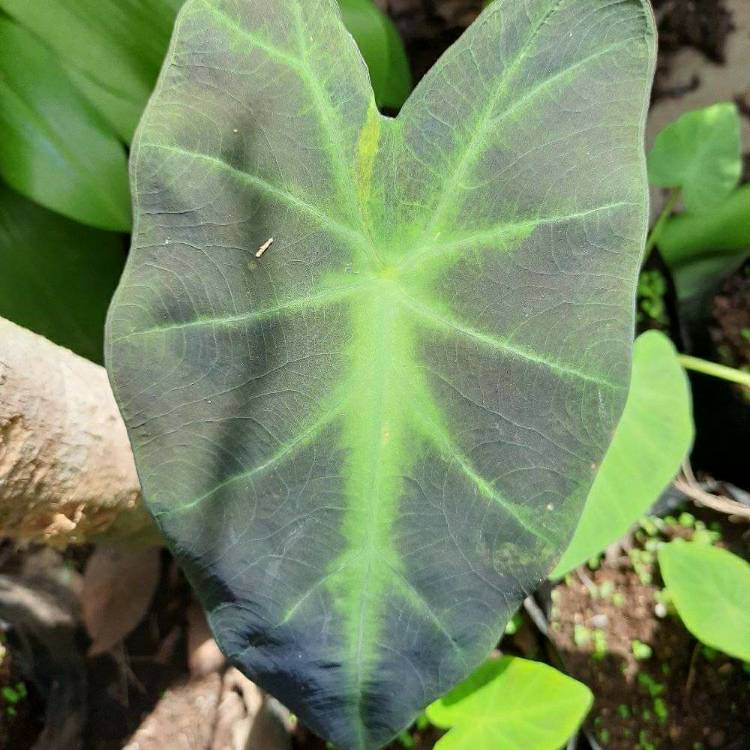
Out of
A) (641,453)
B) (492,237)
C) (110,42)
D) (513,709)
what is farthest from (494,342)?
(110,42)

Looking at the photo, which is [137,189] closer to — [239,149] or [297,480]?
[239,149]

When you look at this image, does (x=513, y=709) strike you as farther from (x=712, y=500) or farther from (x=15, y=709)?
(x=15, y=709)

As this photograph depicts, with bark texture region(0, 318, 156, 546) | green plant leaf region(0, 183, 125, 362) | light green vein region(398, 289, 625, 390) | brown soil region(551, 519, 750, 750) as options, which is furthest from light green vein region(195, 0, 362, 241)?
brown soil region(551, 519, 750, 750)

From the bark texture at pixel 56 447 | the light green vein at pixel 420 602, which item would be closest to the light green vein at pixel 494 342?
the light green vein at pixel 420 602

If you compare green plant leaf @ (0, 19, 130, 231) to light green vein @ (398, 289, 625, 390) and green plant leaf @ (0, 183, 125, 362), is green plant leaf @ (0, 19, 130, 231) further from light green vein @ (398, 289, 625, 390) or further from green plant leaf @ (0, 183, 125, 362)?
light green vein @ (398, 289, 625, 390)

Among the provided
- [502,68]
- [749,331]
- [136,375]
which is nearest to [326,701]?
[136,375]

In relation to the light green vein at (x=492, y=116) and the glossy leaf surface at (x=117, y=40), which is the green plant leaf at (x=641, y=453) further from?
the glossy leaf surface at (x=117, y=40)
